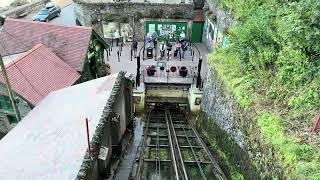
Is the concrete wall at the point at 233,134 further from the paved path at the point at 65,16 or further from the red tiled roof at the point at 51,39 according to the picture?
the paved path at the point at 65,16

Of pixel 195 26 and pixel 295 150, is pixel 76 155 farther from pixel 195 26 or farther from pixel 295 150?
pixel 195 26

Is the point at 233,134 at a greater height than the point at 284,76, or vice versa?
the point at 284,76

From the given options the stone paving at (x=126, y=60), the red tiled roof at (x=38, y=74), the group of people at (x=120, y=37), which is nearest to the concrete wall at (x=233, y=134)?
the stone paving at (x=126, y=60)

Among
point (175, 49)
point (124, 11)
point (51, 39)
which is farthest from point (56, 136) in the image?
point (124, 11)

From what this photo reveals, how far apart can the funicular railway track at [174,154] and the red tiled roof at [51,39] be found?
226 inches

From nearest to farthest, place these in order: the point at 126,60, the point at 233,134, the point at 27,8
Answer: the point at 233,134, the point at 126,60, the point at 27,8

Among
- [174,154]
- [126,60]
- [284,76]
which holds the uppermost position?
[284,76]

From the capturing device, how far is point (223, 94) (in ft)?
44.5

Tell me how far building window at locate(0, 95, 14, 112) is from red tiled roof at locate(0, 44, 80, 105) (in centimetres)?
119

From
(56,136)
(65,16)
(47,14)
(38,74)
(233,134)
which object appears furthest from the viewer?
(65,16)

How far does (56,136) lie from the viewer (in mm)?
11016

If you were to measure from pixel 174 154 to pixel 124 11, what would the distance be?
1386 cm

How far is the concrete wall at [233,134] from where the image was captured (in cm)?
981

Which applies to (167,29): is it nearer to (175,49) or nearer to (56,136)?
(175,49)
